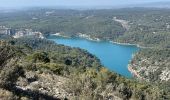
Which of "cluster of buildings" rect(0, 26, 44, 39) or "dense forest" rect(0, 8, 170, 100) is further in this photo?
"cluster of buildings" rect(0, 26, 44, 39)

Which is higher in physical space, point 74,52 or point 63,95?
point 63,95

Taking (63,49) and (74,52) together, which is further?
(63,49)

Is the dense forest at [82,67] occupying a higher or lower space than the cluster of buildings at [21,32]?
higher

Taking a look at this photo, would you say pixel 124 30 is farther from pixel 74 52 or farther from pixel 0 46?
pixel 0 46

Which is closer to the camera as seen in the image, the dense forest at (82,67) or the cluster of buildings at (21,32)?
the dense forest at (82,67)

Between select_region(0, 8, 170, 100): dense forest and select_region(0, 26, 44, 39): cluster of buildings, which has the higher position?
select_region(0, 8, 170, 100): dense forest

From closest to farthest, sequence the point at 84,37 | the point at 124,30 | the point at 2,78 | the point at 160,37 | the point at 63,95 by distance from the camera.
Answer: the point at 2,78, the point at 63,95, the point at 160,37, the point at 84,37, the point at 124,30

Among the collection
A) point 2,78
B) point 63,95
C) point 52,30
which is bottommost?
point 52,30

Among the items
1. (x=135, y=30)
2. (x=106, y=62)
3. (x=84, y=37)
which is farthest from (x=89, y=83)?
(x=135, y=30)

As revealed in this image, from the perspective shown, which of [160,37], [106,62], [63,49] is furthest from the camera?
[160,37]

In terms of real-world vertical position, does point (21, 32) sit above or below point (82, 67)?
below

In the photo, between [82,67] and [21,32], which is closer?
[82,67]
